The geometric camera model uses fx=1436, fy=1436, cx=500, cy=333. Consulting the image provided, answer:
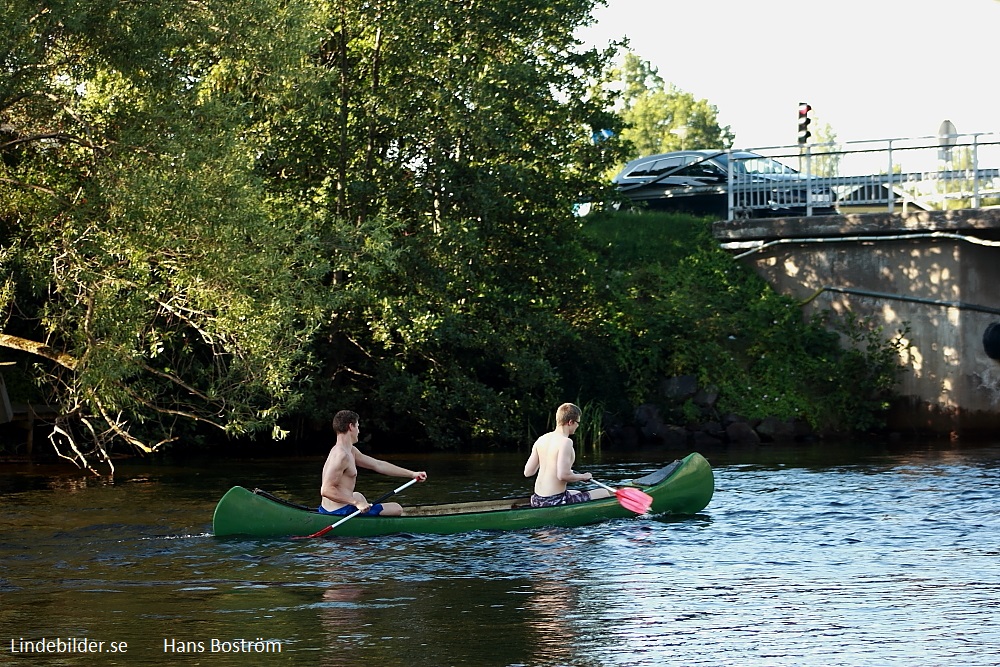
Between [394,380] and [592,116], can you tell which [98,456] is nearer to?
[394,380]

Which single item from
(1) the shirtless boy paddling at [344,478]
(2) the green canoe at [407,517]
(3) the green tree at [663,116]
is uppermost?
(3) the green tree at [663,116]

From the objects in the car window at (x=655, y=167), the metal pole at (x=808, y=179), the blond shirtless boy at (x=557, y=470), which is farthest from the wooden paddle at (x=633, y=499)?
the car window at (x=655, y=167)

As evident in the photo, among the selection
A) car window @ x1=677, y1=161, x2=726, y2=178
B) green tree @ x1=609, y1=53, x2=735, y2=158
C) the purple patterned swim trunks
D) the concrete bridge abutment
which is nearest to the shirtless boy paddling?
the purple patterned swim trunks

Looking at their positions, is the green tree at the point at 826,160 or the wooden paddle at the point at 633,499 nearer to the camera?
the wooden paddle at the point at 633,499

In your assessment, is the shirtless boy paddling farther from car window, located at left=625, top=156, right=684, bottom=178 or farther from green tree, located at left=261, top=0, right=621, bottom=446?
car window, located at left=625, top=156, right=684, bottom=178

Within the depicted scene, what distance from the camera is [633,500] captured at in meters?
16.0

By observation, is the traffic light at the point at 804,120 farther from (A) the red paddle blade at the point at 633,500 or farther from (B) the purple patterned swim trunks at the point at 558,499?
(B) the purple patterned swim trunks at the point at 558,499

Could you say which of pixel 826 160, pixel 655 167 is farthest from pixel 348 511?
pixel 655 167

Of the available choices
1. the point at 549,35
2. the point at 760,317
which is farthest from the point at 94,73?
the point at 760,317

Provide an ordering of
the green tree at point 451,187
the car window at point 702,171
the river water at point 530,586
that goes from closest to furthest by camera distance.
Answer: the river water at point 530,586 → the green tree at point 451,187 → the car window at point 702,171

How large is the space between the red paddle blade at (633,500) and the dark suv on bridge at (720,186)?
39.9 ft

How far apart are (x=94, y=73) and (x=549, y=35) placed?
9933 millimetres

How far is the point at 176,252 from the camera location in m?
18.4

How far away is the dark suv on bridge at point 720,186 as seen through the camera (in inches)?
1173
